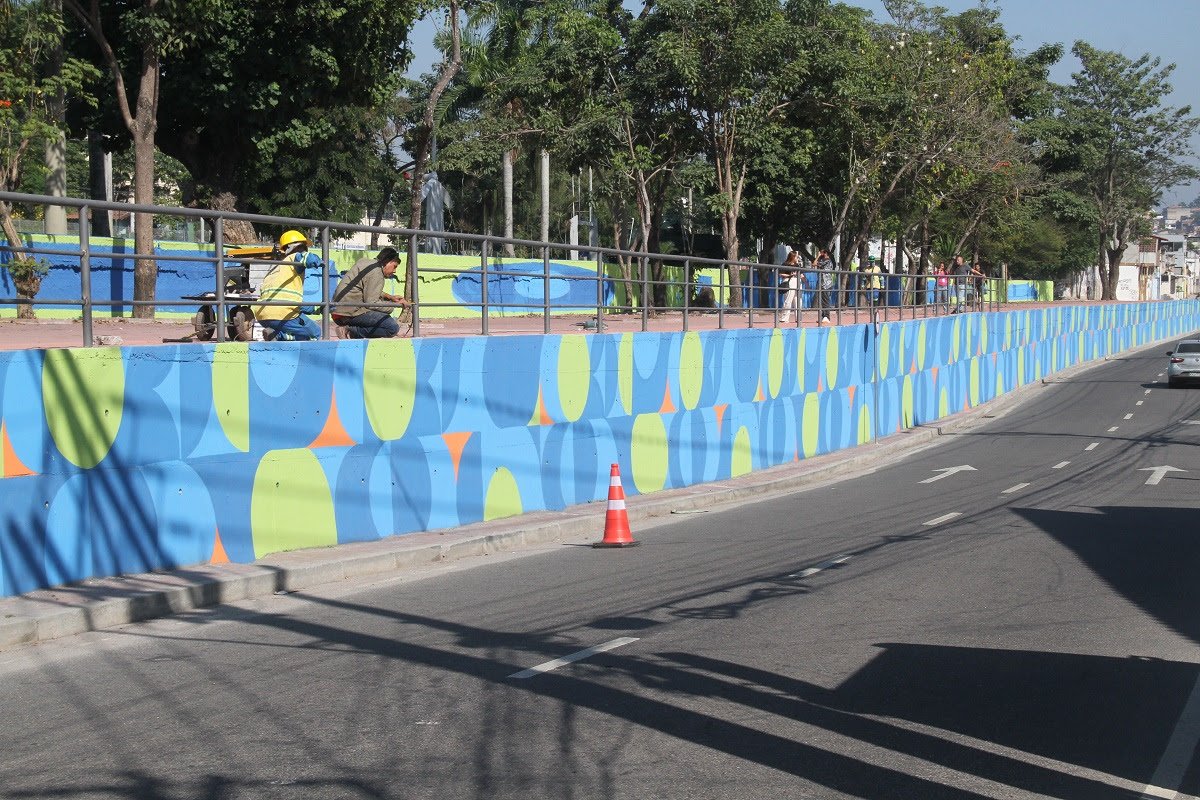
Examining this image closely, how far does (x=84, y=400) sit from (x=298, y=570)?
2.13m

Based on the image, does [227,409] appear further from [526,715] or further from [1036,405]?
[1036,405]

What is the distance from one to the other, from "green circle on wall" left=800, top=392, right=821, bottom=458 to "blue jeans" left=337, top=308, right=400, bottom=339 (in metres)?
11.2

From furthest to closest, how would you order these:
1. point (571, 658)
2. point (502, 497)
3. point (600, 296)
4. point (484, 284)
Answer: point (600, 296)
point (502, 497)
point (484, 284)
point (571, 658)

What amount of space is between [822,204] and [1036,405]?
1442 centimetres

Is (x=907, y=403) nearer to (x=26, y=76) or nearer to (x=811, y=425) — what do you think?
(x=811, y=425)

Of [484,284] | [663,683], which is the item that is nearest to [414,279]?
[484,284]

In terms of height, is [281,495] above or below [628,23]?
below

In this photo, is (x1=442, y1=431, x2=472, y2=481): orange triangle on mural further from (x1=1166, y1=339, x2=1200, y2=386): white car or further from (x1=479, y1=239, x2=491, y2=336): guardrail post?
(x1=1166, y1=339, x2=1200, y2=386): white car

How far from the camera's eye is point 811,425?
23156 mm

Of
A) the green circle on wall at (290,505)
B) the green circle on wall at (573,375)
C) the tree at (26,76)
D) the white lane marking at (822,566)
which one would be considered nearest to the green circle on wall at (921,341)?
the green circle on wall at (573,375)

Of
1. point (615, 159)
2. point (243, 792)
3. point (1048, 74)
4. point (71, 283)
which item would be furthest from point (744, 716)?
point (1048, 74)

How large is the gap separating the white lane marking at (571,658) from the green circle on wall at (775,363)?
13325 millimetres

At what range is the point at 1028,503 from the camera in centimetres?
1653

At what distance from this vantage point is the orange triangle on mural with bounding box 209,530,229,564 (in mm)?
10641
